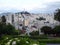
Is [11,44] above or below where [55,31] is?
above

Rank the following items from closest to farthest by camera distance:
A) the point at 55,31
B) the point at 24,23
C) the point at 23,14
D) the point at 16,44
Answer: the point at 16,44, the point at 55,31, the point at 24,23, the point at 23,14

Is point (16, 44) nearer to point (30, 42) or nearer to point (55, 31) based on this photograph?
point (30, 42)

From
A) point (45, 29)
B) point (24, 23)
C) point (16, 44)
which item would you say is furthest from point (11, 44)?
point (24, 23)

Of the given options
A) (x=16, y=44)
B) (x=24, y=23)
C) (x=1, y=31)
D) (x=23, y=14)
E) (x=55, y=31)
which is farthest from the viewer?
(x=23, y=14)

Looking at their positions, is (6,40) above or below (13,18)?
above

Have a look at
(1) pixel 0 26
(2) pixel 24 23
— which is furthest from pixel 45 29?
(2) pixel 24 23

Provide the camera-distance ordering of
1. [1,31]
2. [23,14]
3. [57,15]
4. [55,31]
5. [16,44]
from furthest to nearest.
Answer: [23,14] < [57,15] < [55,31] < [1,31] < [16,44]

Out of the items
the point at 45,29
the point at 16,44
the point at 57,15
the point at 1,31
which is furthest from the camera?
the point at 57,15

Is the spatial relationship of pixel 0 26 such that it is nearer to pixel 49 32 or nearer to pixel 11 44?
pixel 49 32

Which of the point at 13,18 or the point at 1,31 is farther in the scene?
the point at 13,18
